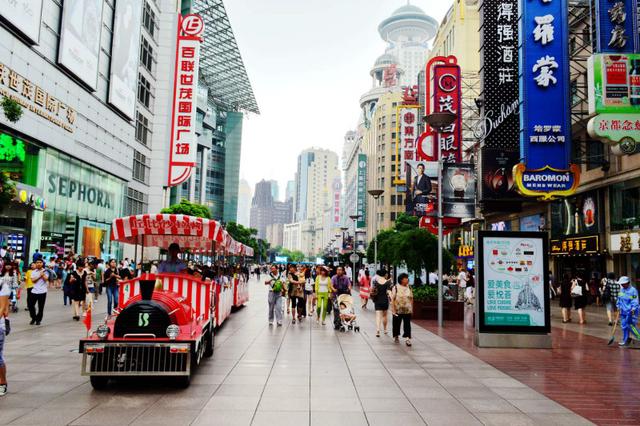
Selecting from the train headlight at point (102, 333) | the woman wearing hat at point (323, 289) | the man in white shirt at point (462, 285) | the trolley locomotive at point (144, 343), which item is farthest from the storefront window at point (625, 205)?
the train headlight at point (102, 333)

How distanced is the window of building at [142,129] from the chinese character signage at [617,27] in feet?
128

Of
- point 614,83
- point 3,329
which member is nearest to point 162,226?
point 3,329

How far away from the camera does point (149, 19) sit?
162ft

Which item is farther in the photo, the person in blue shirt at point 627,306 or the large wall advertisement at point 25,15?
the large wall advertisement at point 25,15

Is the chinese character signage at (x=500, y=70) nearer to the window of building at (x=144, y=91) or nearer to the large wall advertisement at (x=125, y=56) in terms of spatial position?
the large wall advertisement at (x=125, y=56)

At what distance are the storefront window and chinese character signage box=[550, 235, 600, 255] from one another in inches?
53.5

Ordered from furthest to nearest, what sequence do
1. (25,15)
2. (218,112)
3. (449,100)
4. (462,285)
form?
(218,112) < (449,100) < (462,285) < (25,15)

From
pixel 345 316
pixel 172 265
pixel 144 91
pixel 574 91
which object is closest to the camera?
pixel 172 265

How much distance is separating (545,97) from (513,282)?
579 inches

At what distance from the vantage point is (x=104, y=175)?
40969mm

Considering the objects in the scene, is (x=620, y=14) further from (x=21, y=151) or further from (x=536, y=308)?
(x=21, y=151)

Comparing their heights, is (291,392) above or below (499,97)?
below

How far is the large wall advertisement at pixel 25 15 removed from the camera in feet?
82.1

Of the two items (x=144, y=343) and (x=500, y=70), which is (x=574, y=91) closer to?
(x=500, y=70)
